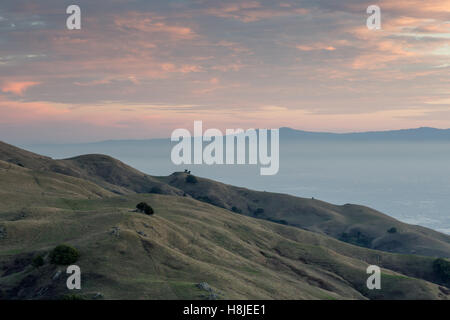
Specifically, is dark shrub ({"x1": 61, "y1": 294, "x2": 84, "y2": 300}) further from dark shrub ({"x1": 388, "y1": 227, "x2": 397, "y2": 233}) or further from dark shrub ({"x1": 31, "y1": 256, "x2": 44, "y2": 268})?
dark shrub ({"x1": 388, "y1": 227, "x2": 397, "y2": 233})

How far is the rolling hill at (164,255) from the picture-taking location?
41.5 metres

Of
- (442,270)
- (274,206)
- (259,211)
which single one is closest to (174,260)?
(442,270)

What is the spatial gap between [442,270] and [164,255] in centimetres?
7119

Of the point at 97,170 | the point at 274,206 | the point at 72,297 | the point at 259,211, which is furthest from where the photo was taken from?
the point at 274,206

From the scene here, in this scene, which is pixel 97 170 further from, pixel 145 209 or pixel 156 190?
pixel 145 209

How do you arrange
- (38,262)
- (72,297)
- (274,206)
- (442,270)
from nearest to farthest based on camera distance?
(72,297) < (38,262) < (442,270) < (274,206)

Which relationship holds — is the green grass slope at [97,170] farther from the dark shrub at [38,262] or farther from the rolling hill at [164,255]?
the dark shrub at [38,262]

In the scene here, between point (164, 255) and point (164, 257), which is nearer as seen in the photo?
point (164, 257)

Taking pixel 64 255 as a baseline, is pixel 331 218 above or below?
below

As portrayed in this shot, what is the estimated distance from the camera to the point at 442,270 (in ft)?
303

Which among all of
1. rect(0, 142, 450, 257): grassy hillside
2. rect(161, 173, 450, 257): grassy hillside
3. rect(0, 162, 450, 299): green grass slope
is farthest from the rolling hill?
rect(0, 142, 450, 257): grassy hillside

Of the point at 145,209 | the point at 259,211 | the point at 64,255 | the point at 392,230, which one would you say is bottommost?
the point at 392,230
